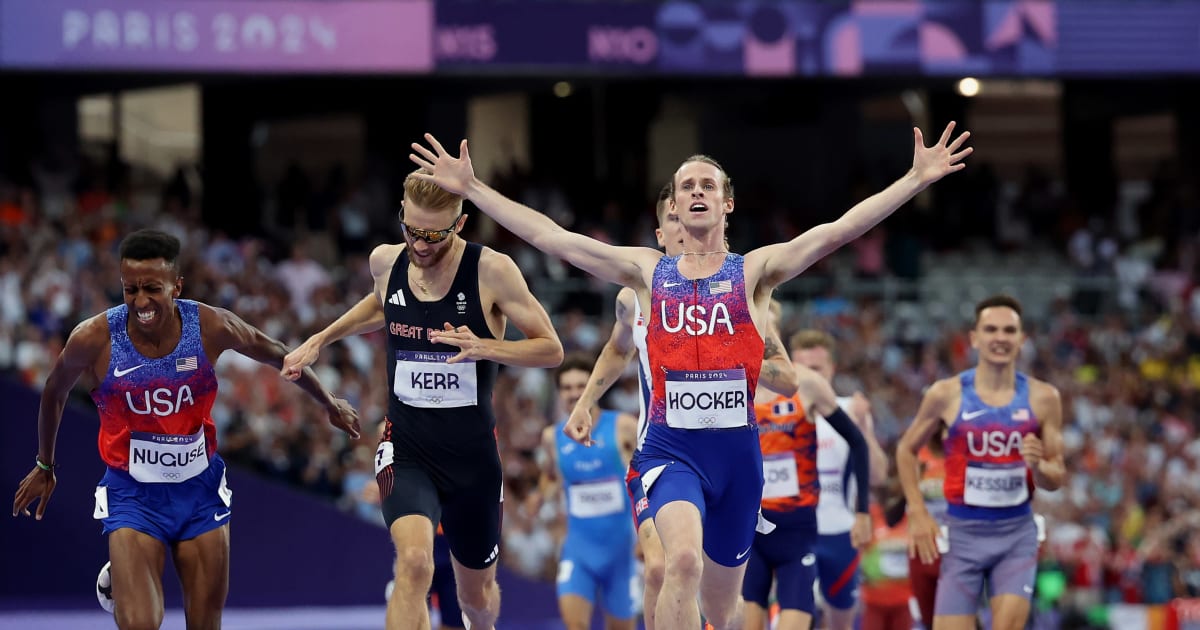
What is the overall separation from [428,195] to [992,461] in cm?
363

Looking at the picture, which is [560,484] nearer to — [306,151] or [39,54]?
[39,54]

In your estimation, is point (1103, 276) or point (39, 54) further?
point (1103, 276)

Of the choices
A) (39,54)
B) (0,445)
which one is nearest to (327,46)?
(39,54)

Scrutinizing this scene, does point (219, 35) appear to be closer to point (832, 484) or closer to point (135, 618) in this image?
point (832, 484)

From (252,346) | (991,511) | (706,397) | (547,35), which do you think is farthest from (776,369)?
(547,35)

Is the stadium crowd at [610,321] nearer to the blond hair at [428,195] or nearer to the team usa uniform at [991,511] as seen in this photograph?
the team usa uniform at [991,511]

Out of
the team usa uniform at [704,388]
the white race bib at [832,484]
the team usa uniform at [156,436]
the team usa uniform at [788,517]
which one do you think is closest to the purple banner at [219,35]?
the white race bib at [832,484]

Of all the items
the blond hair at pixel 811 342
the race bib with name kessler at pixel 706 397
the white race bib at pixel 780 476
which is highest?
the blond hair at pixel 811 342

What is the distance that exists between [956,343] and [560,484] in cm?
978

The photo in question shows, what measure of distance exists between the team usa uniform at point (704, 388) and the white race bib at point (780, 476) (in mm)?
2038

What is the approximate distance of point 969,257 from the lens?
75.6 feet

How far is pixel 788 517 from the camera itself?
9367 millimetres

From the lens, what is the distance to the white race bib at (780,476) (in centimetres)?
941

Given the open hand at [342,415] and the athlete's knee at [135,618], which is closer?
the athlete's knee at [135,618]
